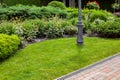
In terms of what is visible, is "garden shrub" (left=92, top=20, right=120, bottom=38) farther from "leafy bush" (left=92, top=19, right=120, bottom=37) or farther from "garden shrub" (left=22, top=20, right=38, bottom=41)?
"garden shrub" (left=22, top=20, right=38, bottom=41)

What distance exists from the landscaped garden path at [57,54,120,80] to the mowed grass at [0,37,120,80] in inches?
8.3

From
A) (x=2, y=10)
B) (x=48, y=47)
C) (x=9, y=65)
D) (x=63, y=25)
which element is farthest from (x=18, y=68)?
(x=2, y=10)

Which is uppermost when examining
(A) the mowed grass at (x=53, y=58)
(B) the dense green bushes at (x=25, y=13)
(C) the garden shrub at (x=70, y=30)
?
(B) the dense green bushes at (x=25, y=13)

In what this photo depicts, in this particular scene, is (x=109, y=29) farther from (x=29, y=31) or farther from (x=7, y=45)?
(x=7, y=45)

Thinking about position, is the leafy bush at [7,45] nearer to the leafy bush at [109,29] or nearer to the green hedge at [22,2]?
the leafy bush at [109,29]

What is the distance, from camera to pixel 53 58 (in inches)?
314

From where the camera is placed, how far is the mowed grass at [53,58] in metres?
6.93

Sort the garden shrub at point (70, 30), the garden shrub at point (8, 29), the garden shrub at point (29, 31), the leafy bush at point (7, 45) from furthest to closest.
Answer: the garden shrub at point (70, 30)
the garden shrub at point (29, 31)
the garden shrub at point (8, 29)
the leafy bush at point (7, 45)

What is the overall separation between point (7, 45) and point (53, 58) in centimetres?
133

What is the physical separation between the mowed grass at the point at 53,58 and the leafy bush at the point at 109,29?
547mm

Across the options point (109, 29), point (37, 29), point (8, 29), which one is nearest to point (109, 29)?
→ point (109, 29)

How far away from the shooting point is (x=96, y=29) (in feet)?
36.8

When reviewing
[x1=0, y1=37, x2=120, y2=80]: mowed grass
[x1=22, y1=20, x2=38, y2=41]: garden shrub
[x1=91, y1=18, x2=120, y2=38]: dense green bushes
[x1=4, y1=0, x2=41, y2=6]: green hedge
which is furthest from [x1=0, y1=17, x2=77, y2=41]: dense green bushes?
[x1=4, y1=0, x2=41, y2=6]: green hedge

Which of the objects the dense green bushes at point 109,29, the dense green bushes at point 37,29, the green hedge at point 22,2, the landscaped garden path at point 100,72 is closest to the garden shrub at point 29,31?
the dense green bushes at point 37,29
